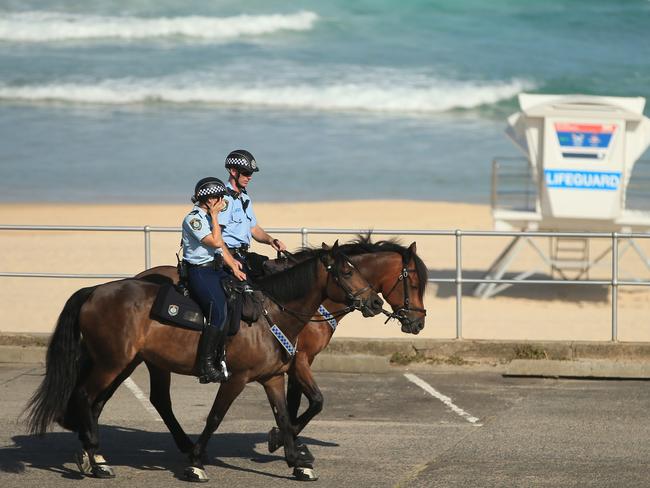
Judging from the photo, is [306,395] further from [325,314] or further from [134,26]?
[134,26]

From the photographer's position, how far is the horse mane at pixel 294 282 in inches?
361

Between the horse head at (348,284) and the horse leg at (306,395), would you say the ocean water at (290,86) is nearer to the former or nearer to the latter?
the horse leg at (306,395)

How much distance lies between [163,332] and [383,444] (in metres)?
2.32

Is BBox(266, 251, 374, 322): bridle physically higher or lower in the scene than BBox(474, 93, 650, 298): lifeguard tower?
lower

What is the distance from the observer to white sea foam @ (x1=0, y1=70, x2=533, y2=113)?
4072 cm

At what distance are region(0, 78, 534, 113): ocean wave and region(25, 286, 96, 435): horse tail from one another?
105 ft

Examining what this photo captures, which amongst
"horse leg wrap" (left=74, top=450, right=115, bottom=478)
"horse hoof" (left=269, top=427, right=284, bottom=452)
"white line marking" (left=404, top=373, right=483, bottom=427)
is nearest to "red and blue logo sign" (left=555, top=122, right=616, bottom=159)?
"white line marking" (left=404, top=373, right=483, bottom=427)

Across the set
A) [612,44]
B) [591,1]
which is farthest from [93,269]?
[591,1]

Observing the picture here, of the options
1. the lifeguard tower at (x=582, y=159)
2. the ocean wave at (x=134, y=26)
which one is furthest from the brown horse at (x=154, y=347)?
the ocean wave at (x=134, y=26)

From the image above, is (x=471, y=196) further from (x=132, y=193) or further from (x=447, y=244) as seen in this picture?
(x=132, y=193)

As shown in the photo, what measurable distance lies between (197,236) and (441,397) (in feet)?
13.6

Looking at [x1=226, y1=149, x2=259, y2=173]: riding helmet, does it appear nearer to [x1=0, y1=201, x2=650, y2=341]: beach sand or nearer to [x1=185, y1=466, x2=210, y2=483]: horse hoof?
[x1=185, y1=466, x2=210, y2=483]: horse hoof

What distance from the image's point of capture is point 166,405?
9641mm

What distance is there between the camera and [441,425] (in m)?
10.8
